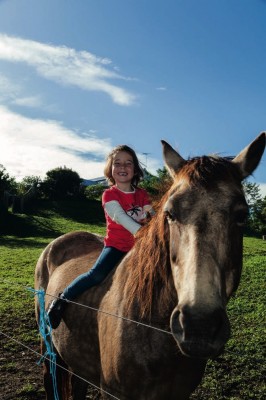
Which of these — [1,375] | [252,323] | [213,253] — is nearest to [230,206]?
[213,253]

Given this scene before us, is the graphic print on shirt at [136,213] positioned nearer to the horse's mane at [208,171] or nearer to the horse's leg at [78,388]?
the horse's mane at [208,171]

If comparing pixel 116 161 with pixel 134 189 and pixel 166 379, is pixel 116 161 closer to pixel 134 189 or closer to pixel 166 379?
pixel 134 189

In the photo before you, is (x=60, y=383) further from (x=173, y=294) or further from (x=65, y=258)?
(x=173, y=294)

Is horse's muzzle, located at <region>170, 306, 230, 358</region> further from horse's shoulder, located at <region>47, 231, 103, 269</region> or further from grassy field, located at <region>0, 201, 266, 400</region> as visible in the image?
horse's shoulder, located at <region>47, 231, 103, 269</region>

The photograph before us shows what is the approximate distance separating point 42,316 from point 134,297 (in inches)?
53.5

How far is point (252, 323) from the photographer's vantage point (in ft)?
23.4

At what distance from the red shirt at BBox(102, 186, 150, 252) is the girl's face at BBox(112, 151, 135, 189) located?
0.34ft

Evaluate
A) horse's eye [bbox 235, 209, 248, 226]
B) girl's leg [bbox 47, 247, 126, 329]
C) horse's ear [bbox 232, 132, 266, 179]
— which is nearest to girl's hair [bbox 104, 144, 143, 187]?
girl's leg [bbox 47, 247, 126, 329]

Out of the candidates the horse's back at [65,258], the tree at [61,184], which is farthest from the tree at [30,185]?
the horse's back at [65,258]

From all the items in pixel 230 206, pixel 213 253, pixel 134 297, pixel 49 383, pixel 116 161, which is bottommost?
pixel 49 383

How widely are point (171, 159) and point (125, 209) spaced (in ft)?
3.55

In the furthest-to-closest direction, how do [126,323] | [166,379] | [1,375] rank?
1. [1,375]
2. [126,323]
3. [166,379]

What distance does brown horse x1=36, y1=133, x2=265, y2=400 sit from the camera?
189cm

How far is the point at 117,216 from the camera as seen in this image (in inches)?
131
